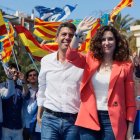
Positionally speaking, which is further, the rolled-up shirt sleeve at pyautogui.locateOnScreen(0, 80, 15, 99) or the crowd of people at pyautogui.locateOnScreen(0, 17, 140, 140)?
the rolled-up shirt sleeve at pyautogui.locateOnScreen(0, 80, 15, 99)

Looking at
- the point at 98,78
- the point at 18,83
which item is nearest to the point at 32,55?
the point at 18,83

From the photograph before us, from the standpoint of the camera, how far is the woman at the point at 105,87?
3381 millimetres

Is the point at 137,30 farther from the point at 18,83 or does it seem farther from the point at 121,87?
the point at 121,87

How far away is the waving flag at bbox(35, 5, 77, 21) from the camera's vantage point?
1156cm

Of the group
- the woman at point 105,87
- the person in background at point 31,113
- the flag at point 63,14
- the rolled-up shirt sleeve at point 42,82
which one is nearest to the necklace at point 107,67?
the woman at point 105,87

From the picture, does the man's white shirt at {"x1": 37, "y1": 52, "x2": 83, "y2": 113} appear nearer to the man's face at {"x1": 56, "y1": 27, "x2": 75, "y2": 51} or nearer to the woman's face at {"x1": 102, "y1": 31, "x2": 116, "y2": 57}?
the man's face at {"x1": 56, "y1": 27, "x2": 75, "y2": 51}

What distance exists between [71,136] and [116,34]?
0.99 metres

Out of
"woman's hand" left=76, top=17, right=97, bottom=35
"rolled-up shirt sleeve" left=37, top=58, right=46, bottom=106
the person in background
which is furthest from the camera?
the person in background

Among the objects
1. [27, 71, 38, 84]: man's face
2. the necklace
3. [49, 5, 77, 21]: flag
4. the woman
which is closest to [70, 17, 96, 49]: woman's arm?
the woman

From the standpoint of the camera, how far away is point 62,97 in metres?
3.76

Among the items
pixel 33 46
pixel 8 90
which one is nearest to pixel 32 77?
pixel 8 90

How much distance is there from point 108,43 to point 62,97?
0.67 m

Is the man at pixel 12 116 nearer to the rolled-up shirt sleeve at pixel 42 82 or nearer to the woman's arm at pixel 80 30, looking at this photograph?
the rolled-up shirt sleeve at pixel 42 82

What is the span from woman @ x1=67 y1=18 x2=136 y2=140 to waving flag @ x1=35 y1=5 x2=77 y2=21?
8085 mm
